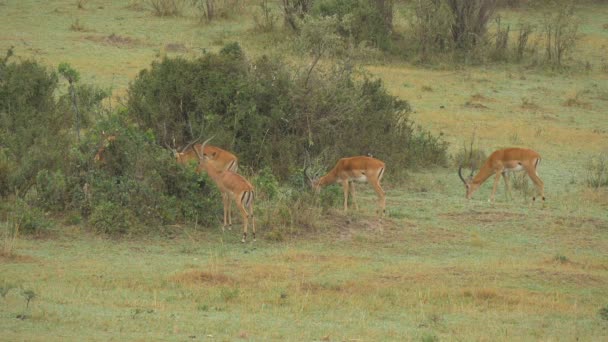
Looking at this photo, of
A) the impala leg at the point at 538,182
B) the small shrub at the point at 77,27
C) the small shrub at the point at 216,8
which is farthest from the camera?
the small shrub at the point at 216,8

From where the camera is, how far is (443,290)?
9852mm

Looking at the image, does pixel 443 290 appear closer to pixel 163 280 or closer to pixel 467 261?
pixel 467 261

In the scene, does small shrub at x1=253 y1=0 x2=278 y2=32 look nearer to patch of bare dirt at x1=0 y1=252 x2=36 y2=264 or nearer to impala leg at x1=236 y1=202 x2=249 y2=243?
impala leg at x1=236 y1=202 x2=249 y2=243

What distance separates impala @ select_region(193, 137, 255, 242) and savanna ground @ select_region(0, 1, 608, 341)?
0.92ft

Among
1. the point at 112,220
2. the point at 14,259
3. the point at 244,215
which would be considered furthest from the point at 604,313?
the point at 14,259

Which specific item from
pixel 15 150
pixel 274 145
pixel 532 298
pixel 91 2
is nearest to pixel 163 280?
pixel 532 298

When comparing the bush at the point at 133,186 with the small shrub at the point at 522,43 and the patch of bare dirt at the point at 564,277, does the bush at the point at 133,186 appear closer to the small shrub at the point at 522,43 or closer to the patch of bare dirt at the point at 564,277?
the patch of bare dirt at the point at 564,277

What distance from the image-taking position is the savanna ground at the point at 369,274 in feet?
26.9

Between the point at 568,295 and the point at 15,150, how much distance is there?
6882 mm

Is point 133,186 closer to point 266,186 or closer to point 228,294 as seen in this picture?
point 266,186

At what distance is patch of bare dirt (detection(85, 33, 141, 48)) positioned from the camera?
23436 millimetres

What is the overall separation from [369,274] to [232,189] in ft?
7.07

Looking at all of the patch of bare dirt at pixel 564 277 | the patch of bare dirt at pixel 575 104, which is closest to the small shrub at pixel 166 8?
the patch of bare dirt at pixel 575 104

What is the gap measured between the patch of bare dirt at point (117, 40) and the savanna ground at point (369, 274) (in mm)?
7911
